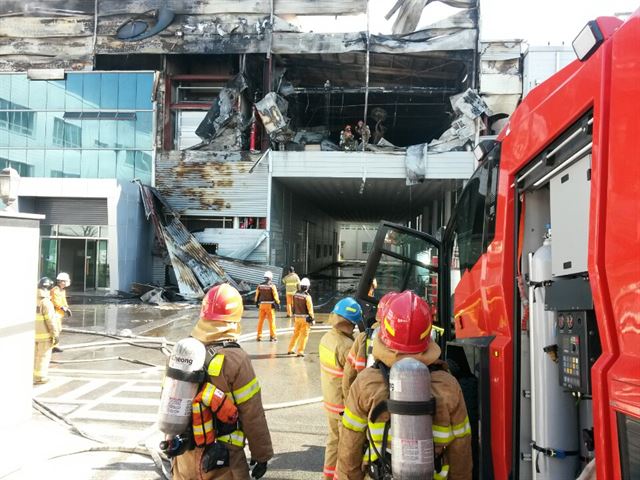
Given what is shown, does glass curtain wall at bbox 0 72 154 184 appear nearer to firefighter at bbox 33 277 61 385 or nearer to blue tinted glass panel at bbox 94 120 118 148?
blue tinted glass panel at bbox 94 120 118 148

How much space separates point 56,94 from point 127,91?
10.8 ft

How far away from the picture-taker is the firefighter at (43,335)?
7176mm

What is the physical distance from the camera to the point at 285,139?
21953mm

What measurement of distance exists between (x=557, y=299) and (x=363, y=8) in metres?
22.0

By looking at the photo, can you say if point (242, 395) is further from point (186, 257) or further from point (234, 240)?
point (234, 240)

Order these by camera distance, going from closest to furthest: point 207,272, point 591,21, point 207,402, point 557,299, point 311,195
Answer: point 591,21 → point 557,299 → point 207,402 → point 207,272 → point 311,195

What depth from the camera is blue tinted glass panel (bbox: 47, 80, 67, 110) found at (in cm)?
2252

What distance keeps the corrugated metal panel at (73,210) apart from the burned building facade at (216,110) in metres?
0.10

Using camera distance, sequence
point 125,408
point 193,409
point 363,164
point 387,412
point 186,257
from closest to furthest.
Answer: point 387,412 < point 193,409 < point 125,408 < point 186,257 < point 363,164

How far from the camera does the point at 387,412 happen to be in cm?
229

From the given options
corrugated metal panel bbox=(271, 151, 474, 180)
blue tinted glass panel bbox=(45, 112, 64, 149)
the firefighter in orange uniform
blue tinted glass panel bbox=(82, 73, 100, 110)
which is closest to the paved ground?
the firefighter in orange uniform

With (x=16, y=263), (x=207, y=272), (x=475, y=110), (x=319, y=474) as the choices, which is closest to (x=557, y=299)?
(x=319, y=474)

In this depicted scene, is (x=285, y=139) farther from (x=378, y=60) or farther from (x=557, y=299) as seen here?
(x=557, y=299)

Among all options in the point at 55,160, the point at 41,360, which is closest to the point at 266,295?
the point at 41,360
